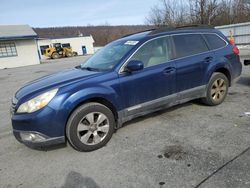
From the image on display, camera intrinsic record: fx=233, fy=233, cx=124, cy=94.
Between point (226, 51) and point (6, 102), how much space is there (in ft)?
22.5

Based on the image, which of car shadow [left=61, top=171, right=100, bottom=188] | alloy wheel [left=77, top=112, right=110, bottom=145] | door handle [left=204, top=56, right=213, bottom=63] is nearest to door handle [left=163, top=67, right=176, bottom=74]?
door handle [left=204, top=56, right=213, bottom=63]

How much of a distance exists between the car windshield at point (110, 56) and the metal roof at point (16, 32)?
26552mm

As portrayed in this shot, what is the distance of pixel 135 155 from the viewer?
3.45 metres

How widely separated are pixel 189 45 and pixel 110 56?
165 centimetres

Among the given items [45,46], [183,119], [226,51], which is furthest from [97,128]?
[45,46]

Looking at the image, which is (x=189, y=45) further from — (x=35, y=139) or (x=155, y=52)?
(x=35, y=139)

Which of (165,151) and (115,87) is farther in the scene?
(115,87)

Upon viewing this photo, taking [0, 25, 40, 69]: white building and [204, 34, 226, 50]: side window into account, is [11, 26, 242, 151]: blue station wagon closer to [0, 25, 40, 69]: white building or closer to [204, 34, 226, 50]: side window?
[204, 34, 226, 50]: side window

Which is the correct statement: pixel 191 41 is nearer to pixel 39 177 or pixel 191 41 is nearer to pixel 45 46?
pixel 39 177

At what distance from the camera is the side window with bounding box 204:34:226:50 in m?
5.07

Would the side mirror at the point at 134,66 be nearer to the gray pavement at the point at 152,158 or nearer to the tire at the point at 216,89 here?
the gray pavement at the point at 152,158

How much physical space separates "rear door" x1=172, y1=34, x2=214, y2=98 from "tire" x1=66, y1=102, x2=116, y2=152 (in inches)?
64.3

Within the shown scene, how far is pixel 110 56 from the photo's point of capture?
444cm

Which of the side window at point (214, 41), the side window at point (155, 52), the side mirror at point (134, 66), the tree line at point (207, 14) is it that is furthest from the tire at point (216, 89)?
the tree line at point (207, 14)
